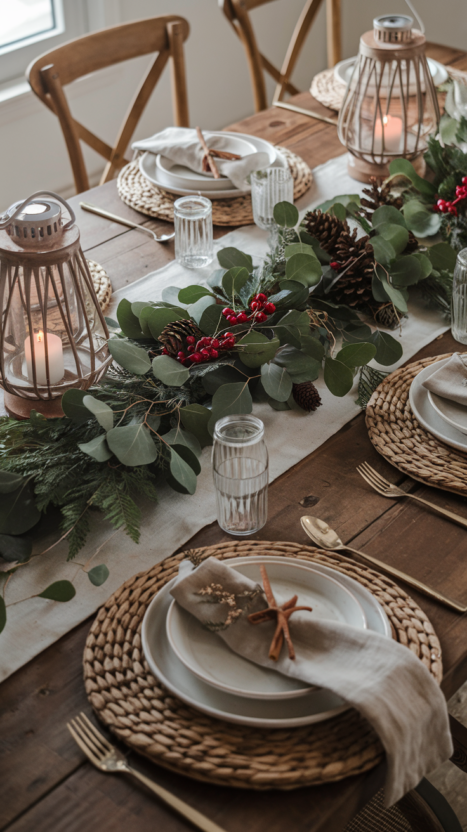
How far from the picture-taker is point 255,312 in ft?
3.30

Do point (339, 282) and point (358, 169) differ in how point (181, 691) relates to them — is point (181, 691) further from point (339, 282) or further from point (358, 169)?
point (358, 169)

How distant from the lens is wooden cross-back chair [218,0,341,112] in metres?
2.14

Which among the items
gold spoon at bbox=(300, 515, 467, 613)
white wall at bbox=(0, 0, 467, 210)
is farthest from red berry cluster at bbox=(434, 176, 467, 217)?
white wall at bbox=(0, 0, 467, 210)

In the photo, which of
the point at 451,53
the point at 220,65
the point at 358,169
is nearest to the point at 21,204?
the point at 358,169

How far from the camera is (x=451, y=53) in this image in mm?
2127

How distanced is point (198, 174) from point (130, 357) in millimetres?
692

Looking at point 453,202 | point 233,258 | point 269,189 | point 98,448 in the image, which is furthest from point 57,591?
point 453,202

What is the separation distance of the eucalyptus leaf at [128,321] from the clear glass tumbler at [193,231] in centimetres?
29

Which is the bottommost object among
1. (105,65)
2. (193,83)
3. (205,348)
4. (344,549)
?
(193,83)

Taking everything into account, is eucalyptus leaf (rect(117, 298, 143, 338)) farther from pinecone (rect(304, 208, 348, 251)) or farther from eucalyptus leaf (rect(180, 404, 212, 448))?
pinecone (rect(304, 208, 348, 251))

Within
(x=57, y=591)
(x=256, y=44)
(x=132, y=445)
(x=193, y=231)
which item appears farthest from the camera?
(x=256, y=44)

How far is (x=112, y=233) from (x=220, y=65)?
85.9 inches

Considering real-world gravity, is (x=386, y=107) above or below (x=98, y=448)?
above

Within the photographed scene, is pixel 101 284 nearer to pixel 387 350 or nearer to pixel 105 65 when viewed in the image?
pixel 387 350
